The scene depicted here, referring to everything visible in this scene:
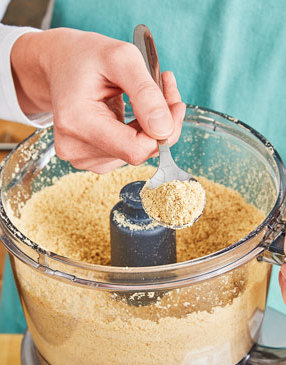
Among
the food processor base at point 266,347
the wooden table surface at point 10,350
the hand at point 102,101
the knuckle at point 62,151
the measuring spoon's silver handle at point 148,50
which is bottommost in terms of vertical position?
the wooden table surface at point 10,350

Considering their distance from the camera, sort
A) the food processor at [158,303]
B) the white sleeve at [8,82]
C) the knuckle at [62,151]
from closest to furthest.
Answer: the food processor at [158,303] → the knuckle at [62,151] → the white sleeve at [8,82]

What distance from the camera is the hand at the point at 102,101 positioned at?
0.45 meters

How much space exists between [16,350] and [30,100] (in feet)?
1.31

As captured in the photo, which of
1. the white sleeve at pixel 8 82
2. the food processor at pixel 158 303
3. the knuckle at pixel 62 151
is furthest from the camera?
the white sleeve at pixel 8 82

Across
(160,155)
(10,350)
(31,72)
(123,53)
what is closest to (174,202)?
(160,155)

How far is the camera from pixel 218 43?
0.74 m

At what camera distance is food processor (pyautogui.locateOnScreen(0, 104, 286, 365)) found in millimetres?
417

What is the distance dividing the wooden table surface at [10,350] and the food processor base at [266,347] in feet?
0.43

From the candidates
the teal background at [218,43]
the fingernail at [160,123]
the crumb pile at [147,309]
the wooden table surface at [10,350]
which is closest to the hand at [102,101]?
the fingernail at [160,123]

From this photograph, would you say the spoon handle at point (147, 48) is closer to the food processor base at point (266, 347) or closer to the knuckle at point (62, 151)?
the knuckle at point (62, 151)

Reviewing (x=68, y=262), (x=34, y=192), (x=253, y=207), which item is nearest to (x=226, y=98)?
(x=253, y=207)

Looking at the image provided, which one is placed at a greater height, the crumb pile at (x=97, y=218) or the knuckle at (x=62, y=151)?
the knuckle at (x=62, y=151)

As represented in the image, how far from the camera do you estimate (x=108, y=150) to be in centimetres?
49

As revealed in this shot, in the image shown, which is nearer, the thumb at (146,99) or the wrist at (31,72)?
the thumb at (146,99)
